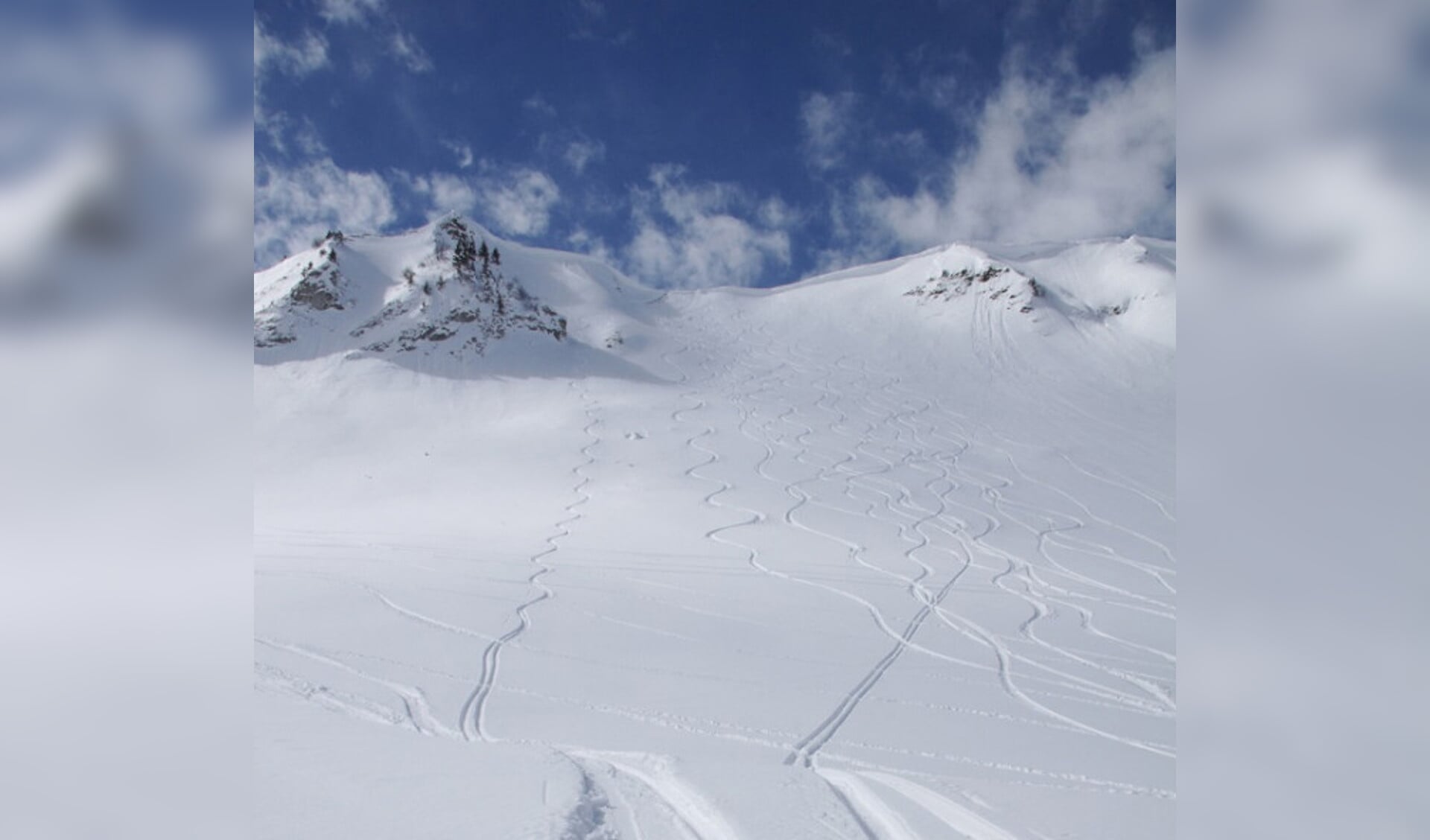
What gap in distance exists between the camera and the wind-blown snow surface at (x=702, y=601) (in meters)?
3.80

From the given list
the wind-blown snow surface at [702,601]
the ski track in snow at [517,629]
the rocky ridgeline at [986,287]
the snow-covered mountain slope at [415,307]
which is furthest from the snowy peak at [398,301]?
the rocky ridgeline at [986,287]

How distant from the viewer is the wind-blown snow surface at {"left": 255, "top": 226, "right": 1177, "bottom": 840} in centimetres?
380

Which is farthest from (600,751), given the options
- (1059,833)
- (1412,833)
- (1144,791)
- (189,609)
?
(1412,833)

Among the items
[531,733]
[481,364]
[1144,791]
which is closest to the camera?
[1144,791]

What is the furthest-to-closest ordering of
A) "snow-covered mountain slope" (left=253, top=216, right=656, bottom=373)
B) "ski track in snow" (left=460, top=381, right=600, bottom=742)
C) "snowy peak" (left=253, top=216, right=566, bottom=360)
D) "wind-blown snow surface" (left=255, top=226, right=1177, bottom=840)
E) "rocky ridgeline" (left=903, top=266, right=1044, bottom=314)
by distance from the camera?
"rocky ridgeline" (left=903, top=266, right=1044, bottom=314)
"snowy peak" (left=253, top=216, right=566, bottom=360)
"snow-covered mountain slope" (left=253, top=216, right=656, bottom=373)
"ski track in snow" (left=460, top=381, right=600, bottom=742)
"wind-blown snow surface" (left=255, top=226, right=1177, bottom=840)

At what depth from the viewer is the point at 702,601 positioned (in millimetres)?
8742

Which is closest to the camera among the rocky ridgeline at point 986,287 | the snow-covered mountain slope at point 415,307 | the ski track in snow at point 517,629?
the ski track in snow at point 517,629

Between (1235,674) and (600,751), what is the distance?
157 inches

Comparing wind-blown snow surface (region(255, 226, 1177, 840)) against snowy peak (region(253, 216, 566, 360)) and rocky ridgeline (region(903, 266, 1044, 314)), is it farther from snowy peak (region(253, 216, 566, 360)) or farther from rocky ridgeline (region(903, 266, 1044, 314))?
A: rocky ridgeline (region(903, 266, 1044, 314))

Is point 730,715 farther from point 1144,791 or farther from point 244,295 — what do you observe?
point 244,295

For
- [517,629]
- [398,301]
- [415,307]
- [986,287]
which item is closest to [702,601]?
[517,629]

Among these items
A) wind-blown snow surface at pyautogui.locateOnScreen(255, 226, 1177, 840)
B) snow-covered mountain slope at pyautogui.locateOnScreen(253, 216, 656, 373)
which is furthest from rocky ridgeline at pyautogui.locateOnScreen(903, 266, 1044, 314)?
snow-covered mountain slope at pyautogui.locateOnScreen(253, 216, 656, 373)

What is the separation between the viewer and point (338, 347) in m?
28.2

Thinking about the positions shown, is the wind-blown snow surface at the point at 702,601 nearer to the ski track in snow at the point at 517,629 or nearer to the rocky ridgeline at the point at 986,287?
the ski track in snow at the point at 517,629
